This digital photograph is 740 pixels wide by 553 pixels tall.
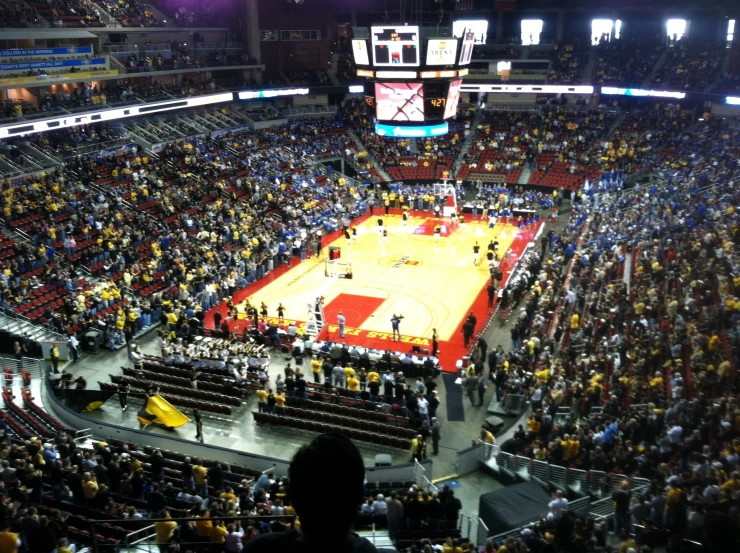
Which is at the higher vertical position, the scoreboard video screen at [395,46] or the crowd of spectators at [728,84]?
the scoreboard video screen at [395,46]

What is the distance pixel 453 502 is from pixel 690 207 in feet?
71.2

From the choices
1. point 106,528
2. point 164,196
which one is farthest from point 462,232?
point 106,528

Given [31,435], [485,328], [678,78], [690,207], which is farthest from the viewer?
[678,78]

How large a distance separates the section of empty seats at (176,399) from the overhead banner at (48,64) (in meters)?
23.4

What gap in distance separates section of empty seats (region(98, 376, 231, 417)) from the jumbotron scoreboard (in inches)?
645

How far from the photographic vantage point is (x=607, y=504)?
13.2 metres

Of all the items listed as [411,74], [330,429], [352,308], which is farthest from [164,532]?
[411,74]

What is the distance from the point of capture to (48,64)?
39.0 metres

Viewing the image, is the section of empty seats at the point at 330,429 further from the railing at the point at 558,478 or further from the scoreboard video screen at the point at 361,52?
the scoreboard video screen at the point at 361,52

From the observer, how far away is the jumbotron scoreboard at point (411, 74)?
28547 millimetres

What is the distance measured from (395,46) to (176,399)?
17.3 metres

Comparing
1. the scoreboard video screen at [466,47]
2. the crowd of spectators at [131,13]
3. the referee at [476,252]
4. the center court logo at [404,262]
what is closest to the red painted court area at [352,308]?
the center court logo at [404,262]

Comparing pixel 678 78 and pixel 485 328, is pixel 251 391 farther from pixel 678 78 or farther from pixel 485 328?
pixel 678 78

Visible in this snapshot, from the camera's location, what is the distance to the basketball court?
27.1 m
